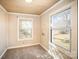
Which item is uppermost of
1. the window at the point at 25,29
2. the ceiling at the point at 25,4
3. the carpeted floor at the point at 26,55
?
the ceiling at the point at 25,4

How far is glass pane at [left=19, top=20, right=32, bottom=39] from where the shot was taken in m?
4.60

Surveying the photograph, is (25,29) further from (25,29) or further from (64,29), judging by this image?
(64,29)

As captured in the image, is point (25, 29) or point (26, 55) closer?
point (26, 55)

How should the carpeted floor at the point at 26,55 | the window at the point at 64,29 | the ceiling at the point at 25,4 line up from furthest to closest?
the carpeted floor at the point at 26,55 → the ceiling at the point at 25,4 → the window at the point at 64,29

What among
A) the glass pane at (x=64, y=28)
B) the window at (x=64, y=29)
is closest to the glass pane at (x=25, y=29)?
the window at (x=64, y=29)

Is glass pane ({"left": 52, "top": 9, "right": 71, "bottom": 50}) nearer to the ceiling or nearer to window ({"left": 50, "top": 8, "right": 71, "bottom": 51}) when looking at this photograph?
window ({"left": 50, "top": 8, "right": 71, "bottom": 51})

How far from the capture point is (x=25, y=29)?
15.6 feet

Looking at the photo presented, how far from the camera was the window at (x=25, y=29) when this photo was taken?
181 inches

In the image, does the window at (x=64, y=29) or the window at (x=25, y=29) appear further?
the window at (x=25, y=29)

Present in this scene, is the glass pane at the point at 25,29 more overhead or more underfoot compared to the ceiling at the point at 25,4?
more underfoot

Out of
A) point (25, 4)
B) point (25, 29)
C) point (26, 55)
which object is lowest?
point (26, 55)

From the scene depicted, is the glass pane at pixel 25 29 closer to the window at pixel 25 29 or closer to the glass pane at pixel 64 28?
the window at pixel 25 29

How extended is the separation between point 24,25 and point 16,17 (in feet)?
Answer: 2.47

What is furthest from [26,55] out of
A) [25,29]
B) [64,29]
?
[64,29]
